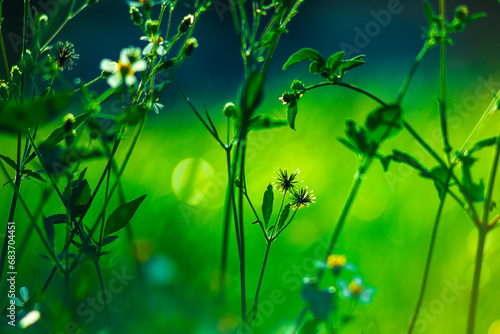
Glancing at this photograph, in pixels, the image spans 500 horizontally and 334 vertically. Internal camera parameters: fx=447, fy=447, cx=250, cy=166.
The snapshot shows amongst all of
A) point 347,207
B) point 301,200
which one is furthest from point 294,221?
point 347,207

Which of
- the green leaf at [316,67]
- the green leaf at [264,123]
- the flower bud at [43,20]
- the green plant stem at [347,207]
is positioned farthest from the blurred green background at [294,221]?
the green leaf at [316,67]

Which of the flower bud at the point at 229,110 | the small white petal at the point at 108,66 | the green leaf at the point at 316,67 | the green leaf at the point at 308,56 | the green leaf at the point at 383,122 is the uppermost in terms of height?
the green leaf at the point at 308,56

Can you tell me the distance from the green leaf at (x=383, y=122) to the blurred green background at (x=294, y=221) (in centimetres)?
32

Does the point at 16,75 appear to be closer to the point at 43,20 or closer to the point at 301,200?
the point at 43,20

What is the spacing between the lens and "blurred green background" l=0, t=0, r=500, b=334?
707 millimetres

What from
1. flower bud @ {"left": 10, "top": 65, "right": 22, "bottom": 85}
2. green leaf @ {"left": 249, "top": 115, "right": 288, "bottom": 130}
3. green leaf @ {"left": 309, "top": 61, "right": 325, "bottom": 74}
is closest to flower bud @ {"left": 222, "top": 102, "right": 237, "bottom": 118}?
green leaf @ {"left": 249, "top": 115, "right": 288, "bottom": 130}

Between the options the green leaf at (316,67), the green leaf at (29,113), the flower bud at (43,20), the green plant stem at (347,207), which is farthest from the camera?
the flower bud at (43,20)

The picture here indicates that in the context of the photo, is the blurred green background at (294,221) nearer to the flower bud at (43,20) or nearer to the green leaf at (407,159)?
the flower bud at (43,20)

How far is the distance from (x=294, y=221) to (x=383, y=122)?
0.79 meters

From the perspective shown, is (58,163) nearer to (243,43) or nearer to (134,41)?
(243,43)

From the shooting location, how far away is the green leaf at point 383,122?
0.61 meters

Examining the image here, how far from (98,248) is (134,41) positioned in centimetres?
295

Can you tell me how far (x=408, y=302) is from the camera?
103 cm

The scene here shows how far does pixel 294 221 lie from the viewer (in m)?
1.38
